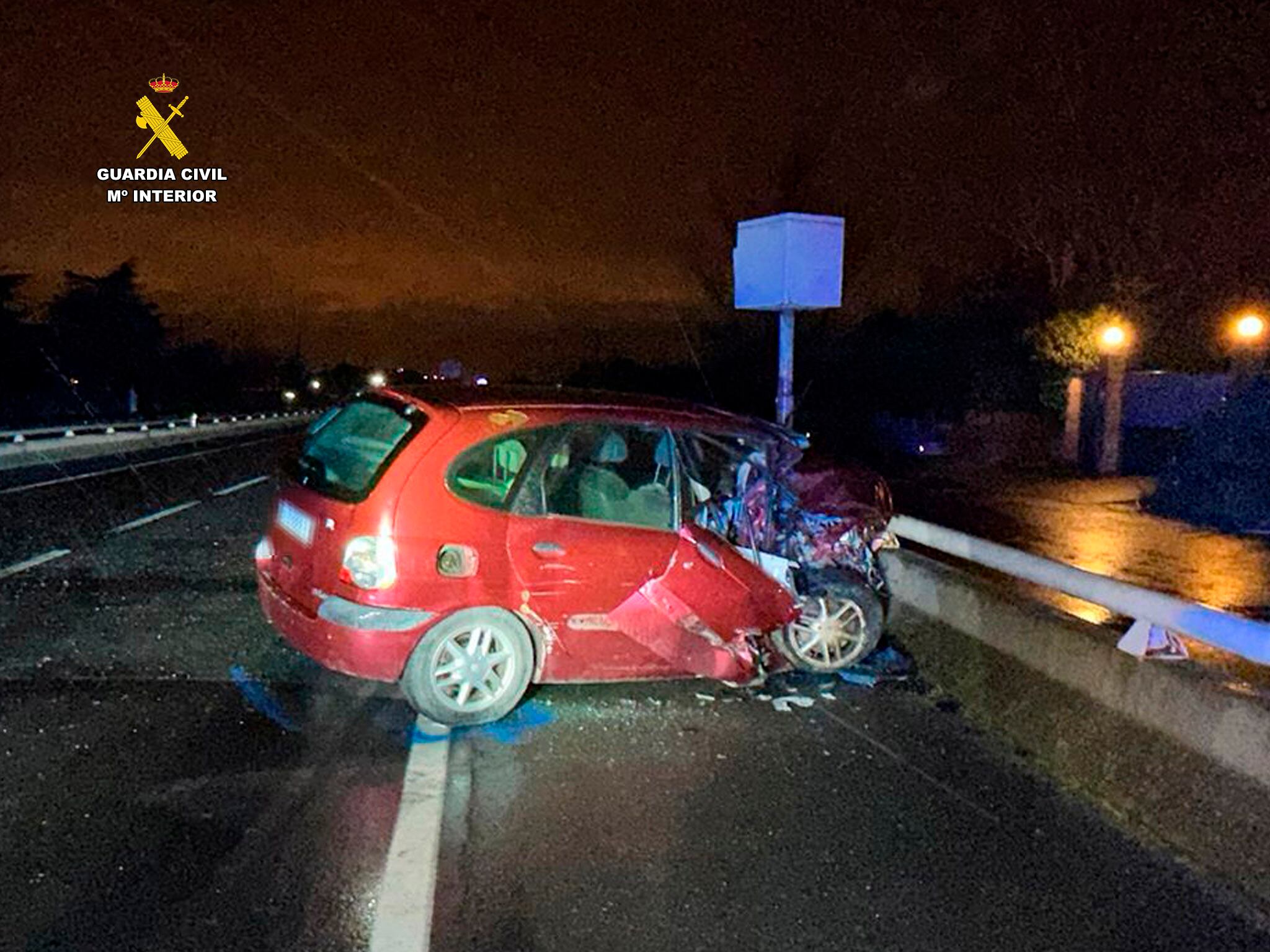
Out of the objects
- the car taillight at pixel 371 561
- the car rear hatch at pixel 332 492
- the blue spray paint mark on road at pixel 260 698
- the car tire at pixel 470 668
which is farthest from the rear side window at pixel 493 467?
the blue spray paint mark on road at pixel 260 698

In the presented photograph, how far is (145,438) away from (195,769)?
33981mm

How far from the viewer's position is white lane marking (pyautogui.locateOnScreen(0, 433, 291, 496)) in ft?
64.0

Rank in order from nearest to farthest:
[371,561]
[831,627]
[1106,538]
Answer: [371,561]
[831,627]
[1106,538]

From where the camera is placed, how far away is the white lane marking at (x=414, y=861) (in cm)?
388

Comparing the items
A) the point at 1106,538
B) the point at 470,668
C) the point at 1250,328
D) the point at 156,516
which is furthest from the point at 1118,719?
the point at 1250,328

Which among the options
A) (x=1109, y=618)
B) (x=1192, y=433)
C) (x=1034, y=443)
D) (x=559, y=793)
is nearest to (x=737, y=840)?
(x=559, y=793)

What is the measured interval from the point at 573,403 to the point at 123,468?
20826 mm

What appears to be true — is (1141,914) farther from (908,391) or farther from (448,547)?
(908,391)

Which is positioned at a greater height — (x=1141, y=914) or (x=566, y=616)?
(x=566, y=616)

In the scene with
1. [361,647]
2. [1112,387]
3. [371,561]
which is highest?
[1112,387]

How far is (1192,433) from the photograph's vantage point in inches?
750

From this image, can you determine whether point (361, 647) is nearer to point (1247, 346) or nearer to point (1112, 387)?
point (1112, 387)

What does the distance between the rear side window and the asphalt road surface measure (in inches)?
46.0

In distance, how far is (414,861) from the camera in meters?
4.45
